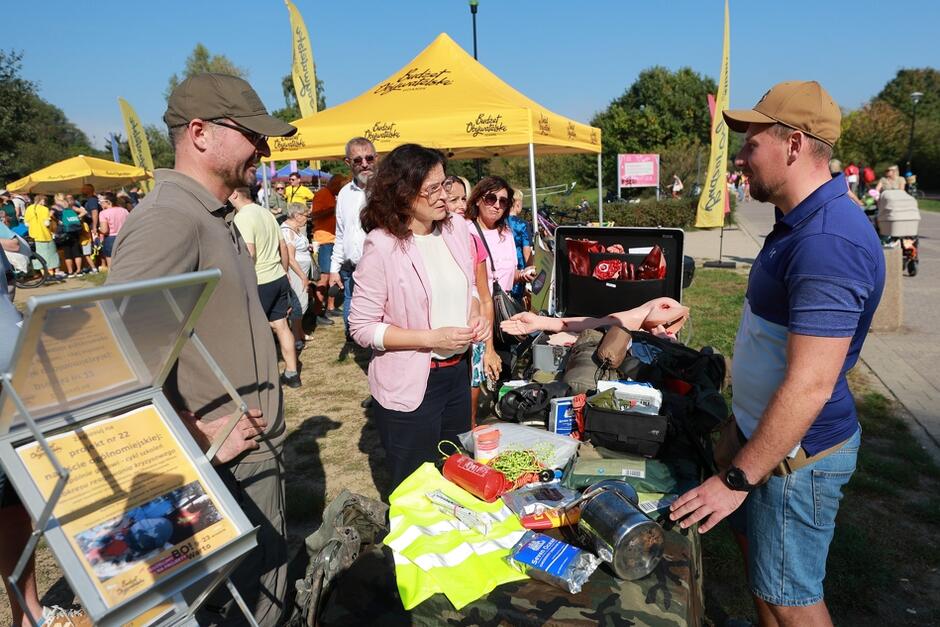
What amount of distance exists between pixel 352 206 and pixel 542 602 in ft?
14.0

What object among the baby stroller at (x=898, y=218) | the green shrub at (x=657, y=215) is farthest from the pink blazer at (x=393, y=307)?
the green shrub at (x=657, y=215)

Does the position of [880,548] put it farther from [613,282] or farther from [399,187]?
[399,187]

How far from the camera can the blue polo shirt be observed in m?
1.48

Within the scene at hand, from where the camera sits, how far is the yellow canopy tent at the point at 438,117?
6715 mm

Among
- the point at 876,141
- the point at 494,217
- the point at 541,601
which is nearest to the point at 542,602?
the point at 541,601

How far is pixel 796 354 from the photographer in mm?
1512

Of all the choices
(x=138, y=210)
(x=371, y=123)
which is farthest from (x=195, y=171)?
(x=371, y=123)

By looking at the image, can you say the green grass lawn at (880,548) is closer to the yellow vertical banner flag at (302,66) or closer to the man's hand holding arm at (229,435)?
the man's hand holding arm at (229,435)

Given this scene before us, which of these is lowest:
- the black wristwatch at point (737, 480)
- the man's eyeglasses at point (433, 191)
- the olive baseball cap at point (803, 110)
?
the black wristwatch at point (737, 480)

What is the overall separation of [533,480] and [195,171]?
61.3 inches

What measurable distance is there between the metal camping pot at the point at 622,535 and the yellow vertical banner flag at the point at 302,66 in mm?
10341

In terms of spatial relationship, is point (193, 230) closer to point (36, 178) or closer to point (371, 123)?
point (371, 123)

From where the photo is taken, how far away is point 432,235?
263 centimetres

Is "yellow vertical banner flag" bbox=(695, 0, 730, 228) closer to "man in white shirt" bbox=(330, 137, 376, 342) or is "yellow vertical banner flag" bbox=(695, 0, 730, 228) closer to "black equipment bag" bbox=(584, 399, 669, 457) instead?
"man in white shirt" bbox=(330, 137, 376, 342)
